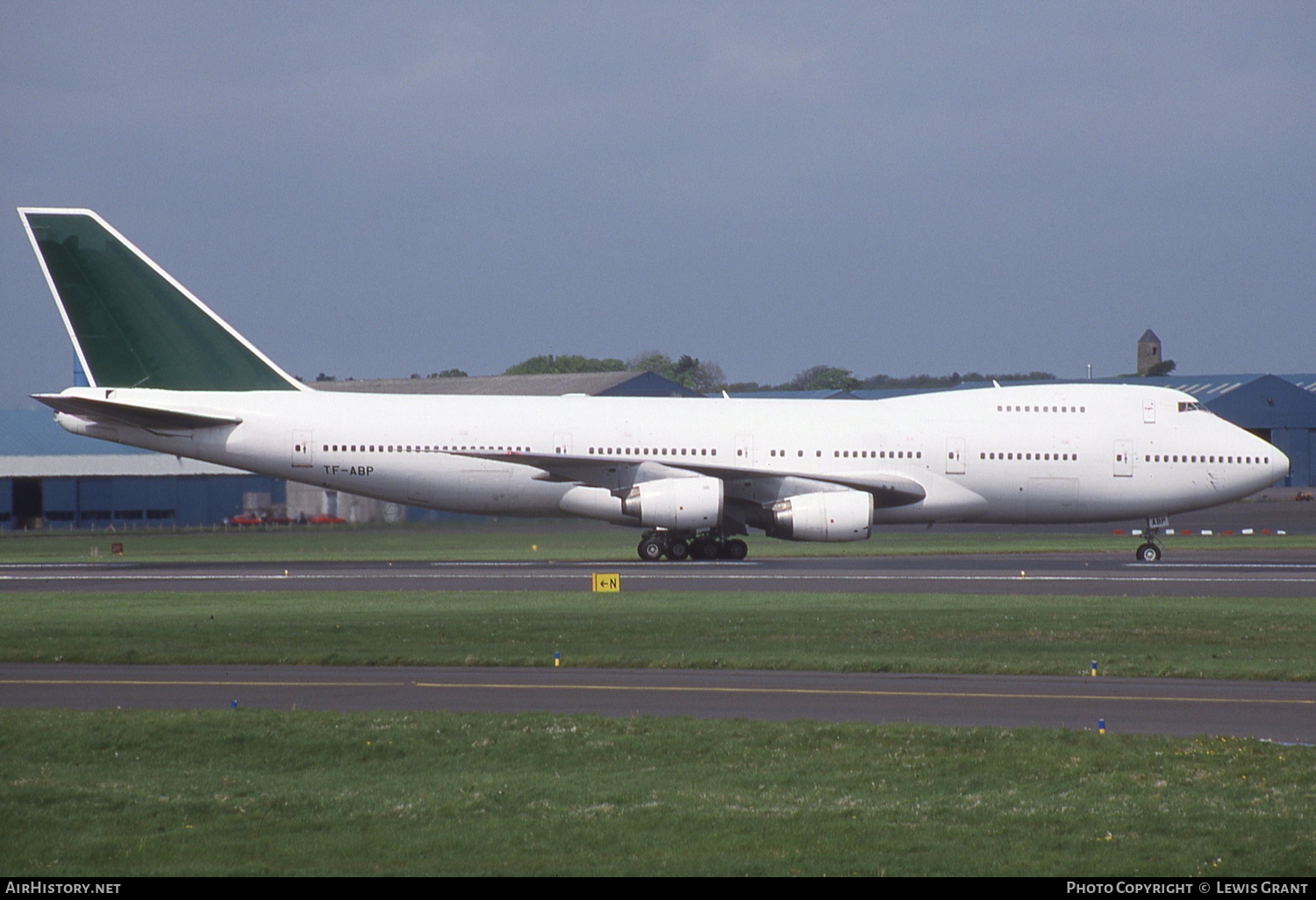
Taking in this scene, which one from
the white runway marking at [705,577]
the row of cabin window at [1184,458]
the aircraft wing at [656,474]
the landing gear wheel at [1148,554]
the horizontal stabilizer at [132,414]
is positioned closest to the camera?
the white runway marking at [705,577]

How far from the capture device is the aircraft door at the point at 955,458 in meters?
39.3

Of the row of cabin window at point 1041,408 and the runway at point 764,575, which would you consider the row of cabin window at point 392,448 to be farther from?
the row of cabin window at point 1041,408

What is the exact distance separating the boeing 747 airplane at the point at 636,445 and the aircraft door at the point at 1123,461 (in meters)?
0.05

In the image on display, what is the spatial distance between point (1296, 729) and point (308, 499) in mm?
60589

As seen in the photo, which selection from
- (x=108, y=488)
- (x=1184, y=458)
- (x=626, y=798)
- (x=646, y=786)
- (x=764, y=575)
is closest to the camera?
(x=626, y=798)

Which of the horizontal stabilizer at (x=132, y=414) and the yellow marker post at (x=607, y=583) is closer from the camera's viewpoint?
the yellow marker post at (x=607, y=583)

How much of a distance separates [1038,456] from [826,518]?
23.9 feet

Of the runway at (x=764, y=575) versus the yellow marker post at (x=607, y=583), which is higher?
the yellow marker post at (x=607, y=583)

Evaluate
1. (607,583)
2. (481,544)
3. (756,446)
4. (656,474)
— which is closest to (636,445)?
(656,474)

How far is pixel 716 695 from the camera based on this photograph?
52.9ft

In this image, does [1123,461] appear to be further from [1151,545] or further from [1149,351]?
[1149,351]

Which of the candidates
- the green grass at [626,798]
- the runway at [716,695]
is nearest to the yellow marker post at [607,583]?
the runway at [716,695]

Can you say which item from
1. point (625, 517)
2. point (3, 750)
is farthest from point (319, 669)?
point (625, 517)
